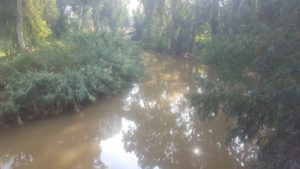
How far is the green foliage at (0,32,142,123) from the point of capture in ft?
26.4

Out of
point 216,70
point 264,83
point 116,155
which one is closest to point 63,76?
point 116,155

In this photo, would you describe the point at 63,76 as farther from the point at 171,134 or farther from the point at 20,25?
the point at 20,25

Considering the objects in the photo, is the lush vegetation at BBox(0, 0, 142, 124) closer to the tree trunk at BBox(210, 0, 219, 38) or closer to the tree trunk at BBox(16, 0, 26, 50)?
the tree trunk at BBox(16, 0, 26, 50)

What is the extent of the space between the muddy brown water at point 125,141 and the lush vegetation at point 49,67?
46 centimetres

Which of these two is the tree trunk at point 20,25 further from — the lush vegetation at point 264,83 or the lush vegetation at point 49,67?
the lush vegetation at point 264,83

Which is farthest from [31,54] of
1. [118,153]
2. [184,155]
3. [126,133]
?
[184,155]

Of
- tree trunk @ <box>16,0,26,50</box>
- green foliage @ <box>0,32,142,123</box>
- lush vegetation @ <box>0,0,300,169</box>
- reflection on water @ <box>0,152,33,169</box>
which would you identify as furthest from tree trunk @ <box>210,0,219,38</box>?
reflection on water @ <box>0,152,33,169</box>

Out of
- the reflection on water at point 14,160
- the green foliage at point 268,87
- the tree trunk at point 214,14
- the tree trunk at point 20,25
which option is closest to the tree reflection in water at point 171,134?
the green foliage at point 268,87

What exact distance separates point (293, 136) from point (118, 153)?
12.5 feet

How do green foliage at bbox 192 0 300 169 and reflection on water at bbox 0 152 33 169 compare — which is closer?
green foliage at bbox 192 0 300 169

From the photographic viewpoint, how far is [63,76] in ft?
29.2

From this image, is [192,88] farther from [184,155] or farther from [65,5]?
[65,5]

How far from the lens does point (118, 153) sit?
684 centimetres

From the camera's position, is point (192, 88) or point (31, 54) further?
point (192, 88)
